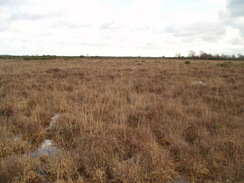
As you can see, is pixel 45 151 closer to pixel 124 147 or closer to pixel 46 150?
pixel 46 150

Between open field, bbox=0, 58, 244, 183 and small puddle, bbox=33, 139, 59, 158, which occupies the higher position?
open field, bbox=0, 58, 244, 183

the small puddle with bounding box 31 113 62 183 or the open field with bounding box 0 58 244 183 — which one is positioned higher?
the open field with bounding box 0 58 244 183

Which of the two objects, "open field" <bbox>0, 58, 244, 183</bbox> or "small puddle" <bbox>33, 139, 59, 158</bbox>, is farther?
"small puddle" <bbox>33, 139, 59, 158</bbox>

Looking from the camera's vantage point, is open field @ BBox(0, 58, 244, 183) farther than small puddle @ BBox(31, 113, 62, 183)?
No

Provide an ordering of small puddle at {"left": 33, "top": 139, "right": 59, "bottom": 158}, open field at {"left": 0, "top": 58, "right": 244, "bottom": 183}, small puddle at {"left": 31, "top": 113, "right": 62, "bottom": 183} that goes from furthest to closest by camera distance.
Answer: small puddle at {"left": 33, "top": 139, "right": 59, "bottom": 158}
small puddle at {"left": 31, "top": 113, "right": 62, "bottom": 183}
open field at {"left": 0, "top": 58, "right": 244, "bottom": 183}

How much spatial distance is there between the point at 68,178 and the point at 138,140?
1.53 meters

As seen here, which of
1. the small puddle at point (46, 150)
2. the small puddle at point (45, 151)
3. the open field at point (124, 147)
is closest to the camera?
the open field at point (124, 147)

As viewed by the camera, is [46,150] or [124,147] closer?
[124,147]

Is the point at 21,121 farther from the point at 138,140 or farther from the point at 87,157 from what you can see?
the point at 138,140

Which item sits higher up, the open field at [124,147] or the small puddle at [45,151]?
the open field at [124,147]

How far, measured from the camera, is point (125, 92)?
831 centimetres

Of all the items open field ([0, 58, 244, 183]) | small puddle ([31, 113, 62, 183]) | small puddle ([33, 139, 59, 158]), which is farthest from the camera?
small puddle ([33, 139, 59, 158])

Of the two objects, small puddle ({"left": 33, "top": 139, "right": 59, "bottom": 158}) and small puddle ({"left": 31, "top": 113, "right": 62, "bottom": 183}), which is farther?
small puddle ({"left": 33, "top": 139, "right": 59, "bottom": 158})

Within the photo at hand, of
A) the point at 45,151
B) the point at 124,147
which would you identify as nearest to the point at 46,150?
the point at 45,151
